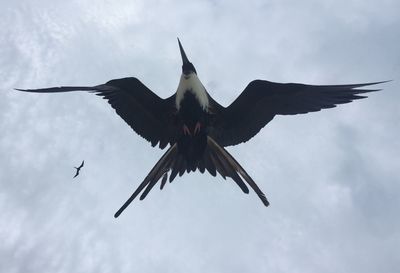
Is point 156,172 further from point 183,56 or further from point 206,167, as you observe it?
point 183,56

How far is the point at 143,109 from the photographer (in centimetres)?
765

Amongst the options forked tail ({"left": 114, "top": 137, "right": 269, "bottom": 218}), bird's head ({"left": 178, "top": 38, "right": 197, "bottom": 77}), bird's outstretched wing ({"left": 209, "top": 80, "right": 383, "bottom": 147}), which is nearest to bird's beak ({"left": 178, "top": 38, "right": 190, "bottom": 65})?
bird's head ({"left": 178, "top": 38, "right": 197, "bottom": 77})

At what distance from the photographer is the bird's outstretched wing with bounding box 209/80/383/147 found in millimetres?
6926

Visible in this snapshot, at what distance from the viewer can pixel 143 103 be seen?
25.0 feet

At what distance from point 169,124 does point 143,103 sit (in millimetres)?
515

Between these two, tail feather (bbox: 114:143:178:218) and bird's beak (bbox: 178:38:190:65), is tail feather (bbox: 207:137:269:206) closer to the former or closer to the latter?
tail feather (bbox: 114:143:178:218)

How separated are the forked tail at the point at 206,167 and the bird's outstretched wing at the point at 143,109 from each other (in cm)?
43

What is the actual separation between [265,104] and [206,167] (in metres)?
1.32

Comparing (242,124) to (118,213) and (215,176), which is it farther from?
(118,213)

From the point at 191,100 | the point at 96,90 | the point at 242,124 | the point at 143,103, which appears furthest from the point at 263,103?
the point at 96,90

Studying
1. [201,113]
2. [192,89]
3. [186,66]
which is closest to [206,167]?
[201,113]

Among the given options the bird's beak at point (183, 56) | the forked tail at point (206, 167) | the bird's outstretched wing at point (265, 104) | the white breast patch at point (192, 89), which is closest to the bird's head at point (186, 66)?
the bird's beak at point (183, 56)

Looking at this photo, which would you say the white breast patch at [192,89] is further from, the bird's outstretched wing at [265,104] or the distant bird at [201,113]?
the bird's outstretched wing at [265,104]

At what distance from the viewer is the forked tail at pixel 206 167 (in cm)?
659
